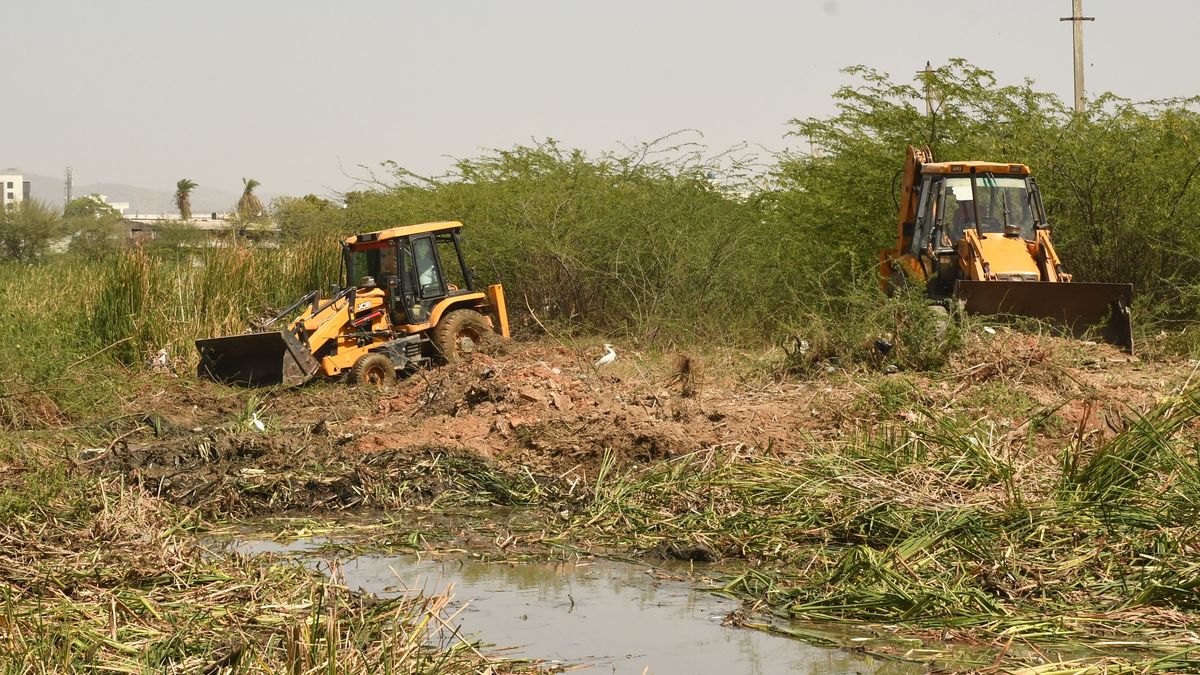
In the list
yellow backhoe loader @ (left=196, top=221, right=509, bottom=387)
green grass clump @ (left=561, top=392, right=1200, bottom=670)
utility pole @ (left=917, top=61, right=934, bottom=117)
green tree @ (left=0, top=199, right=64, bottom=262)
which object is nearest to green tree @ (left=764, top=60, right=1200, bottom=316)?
utility pole @ (left=917, top=61, right=934, bottom=117)

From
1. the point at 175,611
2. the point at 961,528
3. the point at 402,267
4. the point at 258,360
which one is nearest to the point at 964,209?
the point at 402,267

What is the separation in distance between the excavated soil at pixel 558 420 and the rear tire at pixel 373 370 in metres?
1.03

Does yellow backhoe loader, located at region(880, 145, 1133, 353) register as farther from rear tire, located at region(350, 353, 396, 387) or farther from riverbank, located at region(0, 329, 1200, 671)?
rear tire, located at region(350, 353, 396, 387)

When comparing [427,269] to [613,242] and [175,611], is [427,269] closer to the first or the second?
[613,242]

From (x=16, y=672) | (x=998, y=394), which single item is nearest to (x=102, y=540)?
(x=16, y=672)

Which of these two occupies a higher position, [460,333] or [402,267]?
[402,267]

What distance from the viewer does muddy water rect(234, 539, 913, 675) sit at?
5363 mm

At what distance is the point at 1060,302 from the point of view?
13.7 meters

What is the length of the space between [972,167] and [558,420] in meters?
7.15

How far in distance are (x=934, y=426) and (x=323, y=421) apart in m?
5.31

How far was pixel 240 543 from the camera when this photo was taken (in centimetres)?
780

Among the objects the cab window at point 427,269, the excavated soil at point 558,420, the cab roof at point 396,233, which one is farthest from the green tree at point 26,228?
the excavated soil at point 558,420

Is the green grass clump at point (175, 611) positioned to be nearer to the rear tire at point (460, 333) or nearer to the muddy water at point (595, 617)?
the muddy water at point (595, 617)

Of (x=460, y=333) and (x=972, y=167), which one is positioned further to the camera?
(x=460, y=333)
